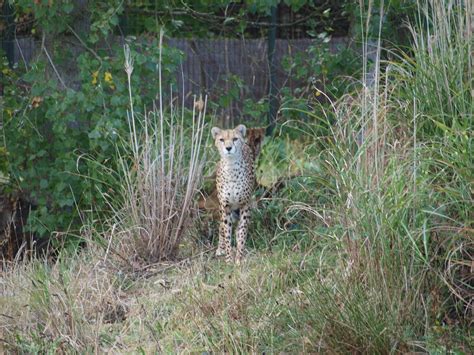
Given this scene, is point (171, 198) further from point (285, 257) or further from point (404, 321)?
point (404, 321)

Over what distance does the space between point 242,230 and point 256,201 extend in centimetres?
42

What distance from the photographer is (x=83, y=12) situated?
8539mm

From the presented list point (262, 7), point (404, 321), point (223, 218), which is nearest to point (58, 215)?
point (223, 218)

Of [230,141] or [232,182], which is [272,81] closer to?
[230,141]

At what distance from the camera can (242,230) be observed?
7352 mm

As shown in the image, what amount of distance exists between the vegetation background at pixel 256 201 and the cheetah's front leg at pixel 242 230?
106 mm

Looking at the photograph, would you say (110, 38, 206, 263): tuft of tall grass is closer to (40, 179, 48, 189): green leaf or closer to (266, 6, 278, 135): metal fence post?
(40, 179, 48, 189): green leaf

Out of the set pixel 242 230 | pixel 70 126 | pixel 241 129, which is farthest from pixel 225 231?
pixel 70 126

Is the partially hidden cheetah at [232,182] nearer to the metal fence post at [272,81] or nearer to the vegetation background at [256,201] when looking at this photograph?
the vegetation background at [256,201]

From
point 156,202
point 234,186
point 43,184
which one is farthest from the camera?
point 43,184

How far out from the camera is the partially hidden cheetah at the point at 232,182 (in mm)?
7473

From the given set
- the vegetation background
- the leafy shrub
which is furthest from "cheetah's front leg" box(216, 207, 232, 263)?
the leafy shrub

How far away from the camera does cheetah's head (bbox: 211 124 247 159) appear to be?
7492 mm

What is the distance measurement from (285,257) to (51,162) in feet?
9.03
